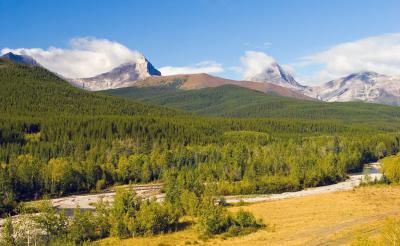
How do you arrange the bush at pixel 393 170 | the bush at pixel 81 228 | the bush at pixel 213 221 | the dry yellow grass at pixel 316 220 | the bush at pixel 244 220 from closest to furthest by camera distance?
the dry yellow grass at pixel 316 220 → the bush at pixel 81 228 → the bush at pixel 213 221 → the bush at pixel 244 220 → the bush at pixel 393 170

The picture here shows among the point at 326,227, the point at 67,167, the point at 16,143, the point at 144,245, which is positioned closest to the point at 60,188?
the point at 67,167

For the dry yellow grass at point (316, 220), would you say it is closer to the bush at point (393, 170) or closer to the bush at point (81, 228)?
the bush at point (81, 228)

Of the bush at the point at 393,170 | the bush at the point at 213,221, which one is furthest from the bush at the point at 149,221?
the bush at the point at 393,170

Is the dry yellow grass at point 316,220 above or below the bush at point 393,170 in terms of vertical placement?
below

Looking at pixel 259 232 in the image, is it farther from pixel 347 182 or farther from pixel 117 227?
pixel 347 182

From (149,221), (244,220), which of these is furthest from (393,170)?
(149,221)

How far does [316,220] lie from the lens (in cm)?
10069

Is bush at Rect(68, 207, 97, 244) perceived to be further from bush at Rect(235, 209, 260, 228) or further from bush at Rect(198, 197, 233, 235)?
bush at Rect(235, 209, 260, 228)

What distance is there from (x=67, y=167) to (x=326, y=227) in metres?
103

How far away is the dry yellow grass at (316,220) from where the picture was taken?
268 feet

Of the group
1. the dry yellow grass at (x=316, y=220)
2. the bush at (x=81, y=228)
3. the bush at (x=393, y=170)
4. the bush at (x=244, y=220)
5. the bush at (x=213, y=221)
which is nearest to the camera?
the dry yellow grass at (x=316, y=220)

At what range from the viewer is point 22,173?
490 feet

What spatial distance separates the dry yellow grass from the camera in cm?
8156

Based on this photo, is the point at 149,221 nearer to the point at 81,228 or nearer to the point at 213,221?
the point at 213,221
